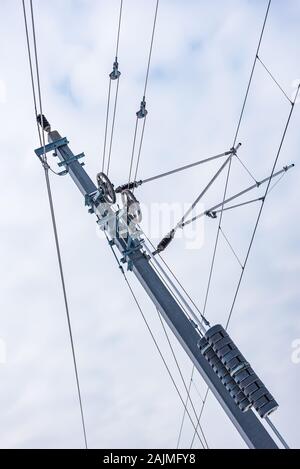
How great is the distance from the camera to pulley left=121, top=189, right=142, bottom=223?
16.3m

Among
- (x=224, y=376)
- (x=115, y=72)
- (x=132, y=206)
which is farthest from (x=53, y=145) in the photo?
(x=224, y=376)

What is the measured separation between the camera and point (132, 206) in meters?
16.5

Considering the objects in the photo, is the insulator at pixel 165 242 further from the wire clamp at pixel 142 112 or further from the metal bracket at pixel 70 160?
the wire clamp at pixel 142 112

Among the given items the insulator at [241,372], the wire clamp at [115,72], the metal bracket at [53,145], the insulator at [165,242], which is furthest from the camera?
the wire clamp at [115,72]

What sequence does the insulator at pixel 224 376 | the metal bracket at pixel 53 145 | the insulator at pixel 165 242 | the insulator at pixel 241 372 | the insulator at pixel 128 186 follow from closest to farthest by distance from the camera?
the insulator at pixel 241 372 → the insulator at pixel 224 376 → the insulator at pixel 165 242 → the insulator at pixel 128 186 → the metal bracket at pixel 53 145

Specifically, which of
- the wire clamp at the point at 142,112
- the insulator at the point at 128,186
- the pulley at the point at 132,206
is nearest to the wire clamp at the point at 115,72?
the wire clamp at the point at 142,112

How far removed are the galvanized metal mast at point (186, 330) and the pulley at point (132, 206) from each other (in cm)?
22

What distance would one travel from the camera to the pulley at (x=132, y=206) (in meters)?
16.3

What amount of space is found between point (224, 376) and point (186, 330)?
76.9 inches

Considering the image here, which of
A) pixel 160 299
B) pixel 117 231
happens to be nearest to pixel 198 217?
pixel 117 231

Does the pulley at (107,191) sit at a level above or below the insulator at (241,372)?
above

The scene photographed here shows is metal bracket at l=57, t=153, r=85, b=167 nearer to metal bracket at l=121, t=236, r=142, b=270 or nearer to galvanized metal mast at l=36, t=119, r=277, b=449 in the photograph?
galvanized metal mast at l=36, t=119, r=277, b=449
